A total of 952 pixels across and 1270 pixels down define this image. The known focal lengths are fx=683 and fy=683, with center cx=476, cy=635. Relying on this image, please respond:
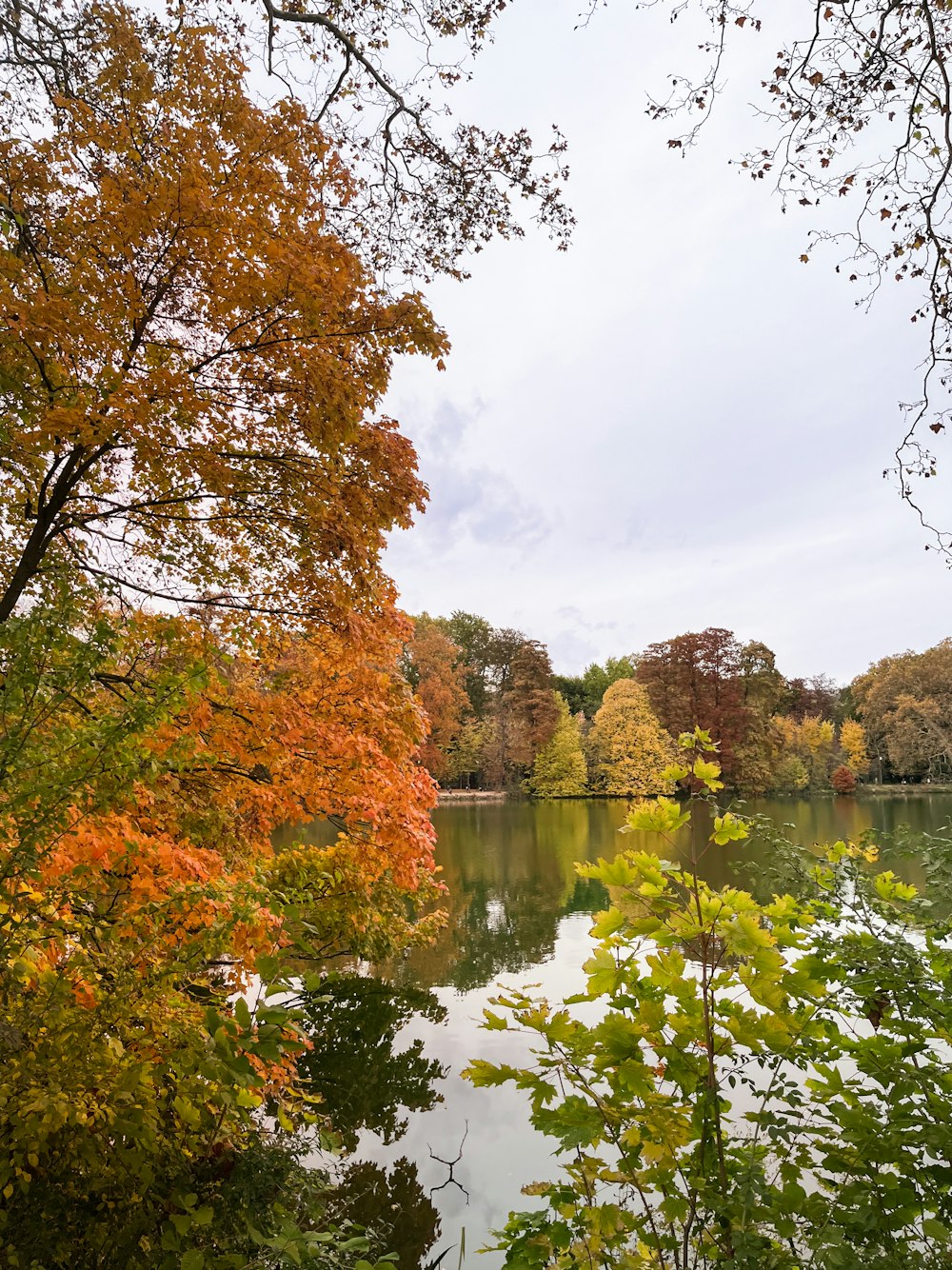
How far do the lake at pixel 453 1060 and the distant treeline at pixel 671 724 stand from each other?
78.9 feet

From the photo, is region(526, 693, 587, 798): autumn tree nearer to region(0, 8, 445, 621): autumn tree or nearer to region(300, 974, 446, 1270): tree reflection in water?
region(300, 974, 446, 1270): tree reflection in water

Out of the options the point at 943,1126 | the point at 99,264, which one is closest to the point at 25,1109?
the point at 943,1126

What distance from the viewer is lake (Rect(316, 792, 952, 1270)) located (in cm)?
450

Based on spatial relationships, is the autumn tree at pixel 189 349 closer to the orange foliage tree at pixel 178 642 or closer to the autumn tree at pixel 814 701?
the orange foliage tree at pixel 178 642

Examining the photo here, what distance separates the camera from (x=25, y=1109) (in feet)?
4.98

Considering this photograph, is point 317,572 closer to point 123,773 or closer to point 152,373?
point 152,373

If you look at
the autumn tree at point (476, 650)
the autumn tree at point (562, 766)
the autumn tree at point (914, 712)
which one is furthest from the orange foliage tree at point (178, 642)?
the autumn tree at point (914, 712)

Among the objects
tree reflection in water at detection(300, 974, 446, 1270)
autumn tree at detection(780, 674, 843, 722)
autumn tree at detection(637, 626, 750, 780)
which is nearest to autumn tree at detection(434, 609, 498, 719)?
autumn tree at detection(637, 626, 750, 780)

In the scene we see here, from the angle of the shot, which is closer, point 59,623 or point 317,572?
point 59,623

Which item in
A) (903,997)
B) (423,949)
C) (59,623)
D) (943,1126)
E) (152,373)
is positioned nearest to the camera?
(943,1126)

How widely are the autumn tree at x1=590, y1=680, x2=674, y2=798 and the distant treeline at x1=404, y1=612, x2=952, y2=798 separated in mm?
76

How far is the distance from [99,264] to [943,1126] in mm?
4513

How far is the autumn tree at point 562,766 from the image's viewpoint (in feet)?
135

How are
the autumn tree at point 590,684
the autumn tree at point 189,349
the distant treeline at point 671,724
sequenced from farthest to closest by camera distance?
the autumn tree at point 590,684, the distant treeline at point 671,724, the autumn tree at point 189,349
